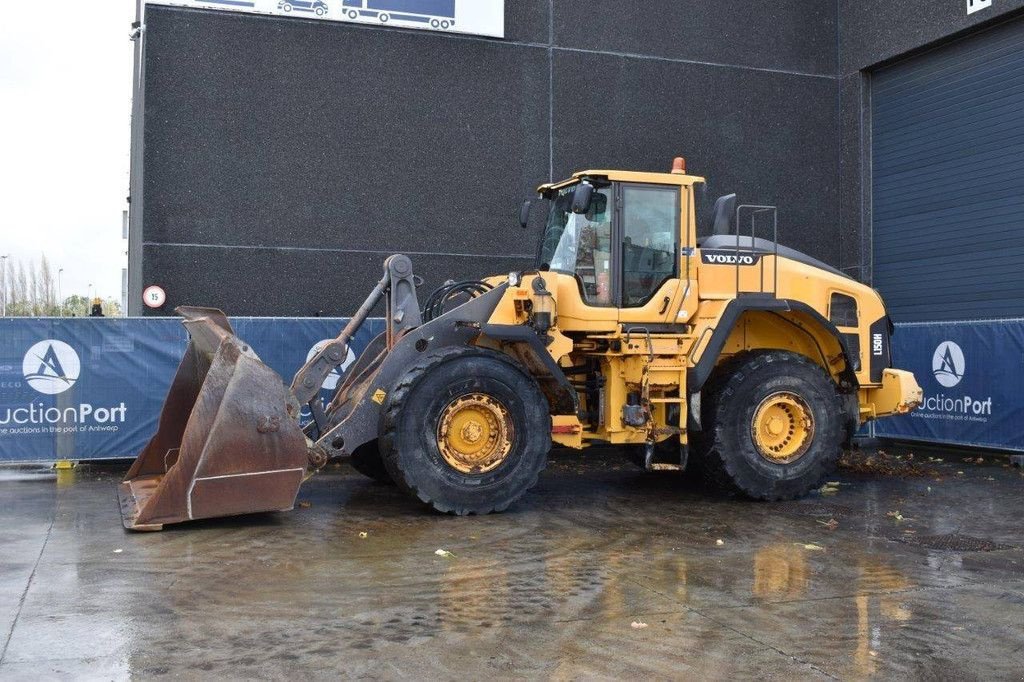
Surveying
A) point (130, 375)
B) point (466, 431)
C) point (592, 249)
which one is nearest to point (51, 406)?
point (130, 375)

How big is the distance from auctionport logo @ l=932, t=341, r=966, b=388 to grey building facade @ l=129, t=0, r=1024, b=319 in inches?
70.6

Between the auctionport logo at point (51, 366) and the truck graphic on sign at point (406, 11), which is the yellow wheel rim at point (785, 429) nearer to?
the auctionport logo at point (51, 366)

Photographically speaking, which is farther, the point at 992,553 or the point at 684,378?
the point at 684,378

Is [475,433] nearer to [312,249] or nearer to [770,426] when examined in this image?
[770,426]

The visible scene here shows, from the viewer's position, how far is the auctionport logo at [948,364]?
14484 millimetres

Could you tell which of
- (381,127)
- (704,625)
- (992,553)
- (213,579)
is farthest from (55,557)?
(381,127)

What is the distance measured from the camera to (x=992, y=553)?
816 cm

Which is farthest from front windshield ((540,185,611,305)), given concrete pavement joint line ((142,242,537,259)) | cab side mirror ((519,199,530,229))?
concrete pavement joint line ((142,242,537,259))

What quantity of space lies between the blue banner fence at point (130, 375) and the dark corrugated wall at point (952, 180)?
2014 millimetres

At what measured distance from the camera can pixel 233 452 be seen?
8672 mm

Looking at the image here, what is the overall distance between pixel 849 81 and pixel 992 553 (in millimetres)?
12569

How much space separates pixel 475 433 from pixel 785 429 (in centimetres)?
344

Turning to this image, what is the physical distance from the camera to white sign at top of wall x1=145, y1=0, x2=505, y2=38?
15.7m

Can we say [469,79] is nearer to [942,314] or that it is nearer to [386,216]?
[386,216]
